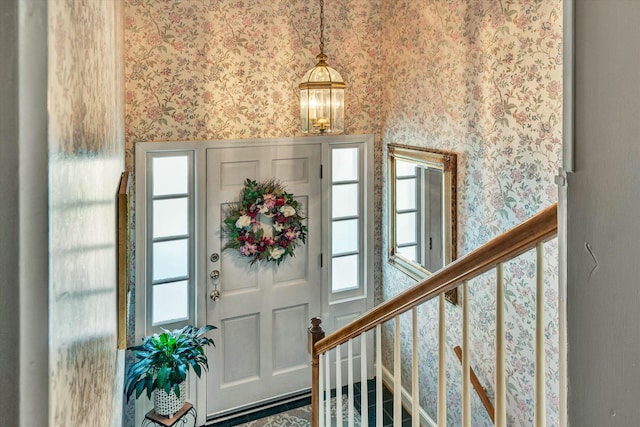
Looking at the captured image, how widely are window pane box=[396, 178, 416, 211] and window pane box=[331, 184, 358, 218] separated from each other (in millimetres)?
364

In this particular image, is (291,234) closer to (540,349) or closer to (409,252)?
(409,252)

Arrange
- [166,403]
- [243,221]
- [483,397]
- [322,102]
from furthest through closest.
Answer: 1. [243,221]
2. [322,102]
3. [166,403]
4. [483,397]

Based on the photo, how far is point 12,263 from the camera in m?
0.33

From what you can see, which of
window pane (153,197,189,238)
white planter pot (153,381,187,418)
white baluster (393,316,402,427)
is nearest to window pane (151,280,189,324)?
window pane (153,197,189,238)

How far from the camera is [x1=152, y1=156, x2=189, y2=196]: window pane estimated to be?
3.10 metres

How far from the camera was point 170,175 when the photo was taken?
314 cm

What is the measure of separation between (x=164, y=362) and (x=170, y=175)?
47.1 inches

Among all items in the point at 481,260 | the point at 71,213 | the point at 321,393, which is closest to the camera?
the point at 71,213

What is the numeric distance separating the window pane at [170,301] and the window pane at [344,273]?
1.12 m

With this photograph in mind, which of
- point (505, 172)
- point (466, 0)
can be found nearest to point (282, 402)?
point (505, 172)

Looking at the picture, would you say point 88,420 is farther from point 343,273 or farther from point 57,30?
point 343,273

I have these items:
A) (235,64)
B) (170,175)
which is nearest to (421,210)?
(235,64)

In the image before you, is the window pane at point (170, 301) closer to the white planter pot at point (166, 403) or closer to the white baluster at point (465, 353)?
the white planter pot at point (166, 403)

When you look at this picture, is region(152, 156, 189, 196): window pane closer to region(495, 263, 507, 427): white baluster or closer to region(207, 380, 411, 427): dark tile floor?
region(207, 380, 411, 427): dark tile floor
